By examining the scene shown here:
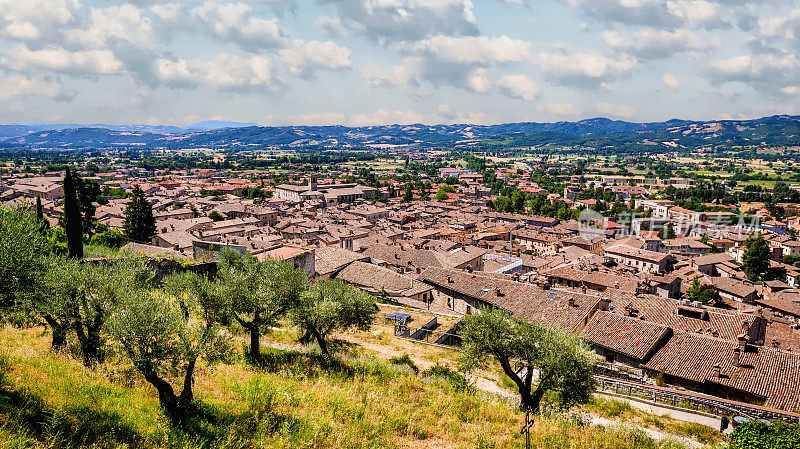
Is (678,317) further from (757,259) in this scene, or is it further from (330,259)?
(757,259)

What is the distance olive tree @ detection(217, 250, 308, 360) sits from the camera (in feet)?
50.6

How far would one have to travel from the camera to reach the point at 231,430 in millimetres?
9375

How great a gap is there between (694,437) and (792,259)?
88.1m

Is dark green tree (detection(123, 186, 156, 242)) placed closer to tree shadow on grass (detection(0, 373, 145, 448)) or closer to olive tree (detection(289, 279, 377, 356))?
olive tree (detection(289, 279, 377, 356))

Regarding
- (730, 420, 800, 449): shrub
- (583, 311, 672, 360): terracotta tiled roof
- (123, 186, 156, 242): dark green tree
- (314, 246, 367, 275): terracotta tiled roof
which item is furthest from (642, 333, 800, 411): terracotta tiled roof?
(123, 186, 156, 242): dark green tree

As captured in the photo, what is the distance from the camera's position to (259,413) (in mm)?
10453

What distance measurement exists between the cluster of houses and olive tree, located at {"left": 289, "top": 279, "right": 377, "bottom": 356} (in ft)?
17.1

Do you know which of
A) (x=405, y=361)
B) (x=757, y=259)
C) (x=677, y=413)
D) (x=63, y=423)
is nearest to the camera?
(x=63, y=423)

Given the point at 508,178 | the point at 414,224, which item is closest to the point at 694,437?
the point at 414,224

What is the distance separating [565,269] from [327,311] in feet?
140

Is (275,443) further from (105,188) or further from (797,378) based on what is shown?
(105,188)

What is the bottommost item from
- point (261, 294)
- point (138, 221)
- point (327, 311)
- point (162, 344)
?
point (138, 221)

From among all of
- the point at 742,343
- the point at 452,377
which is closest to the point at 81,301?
the point at 452,377

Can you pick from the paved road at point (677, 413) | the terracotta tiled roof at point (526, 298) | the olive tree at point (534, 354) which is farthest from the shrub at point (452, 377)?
the terracotta tiled roof at point (526, 298)
